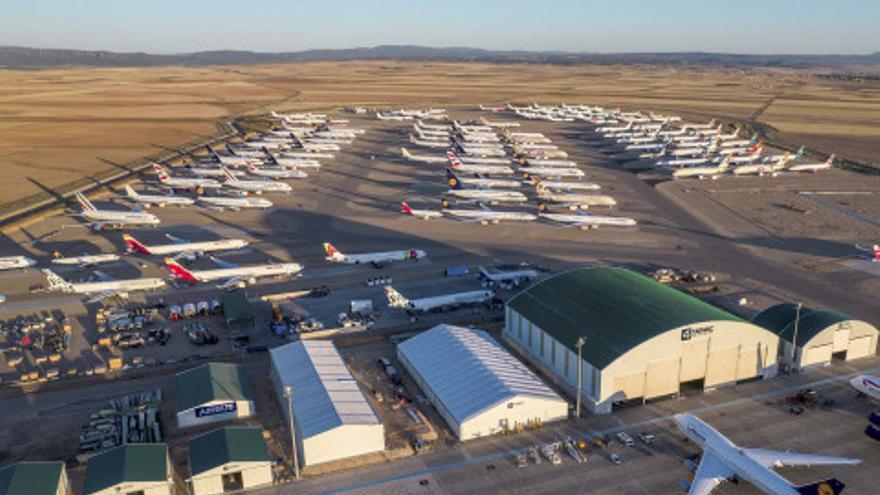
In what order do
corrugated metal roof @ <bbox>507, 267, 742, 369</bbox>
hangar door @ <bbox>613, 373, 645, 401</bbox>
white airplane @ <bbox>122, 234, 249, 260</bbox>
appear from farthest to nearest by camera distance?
white airplane @ <bbox>122, 234, 249, 260</bbox> → corrugated metal roof @ <bbox>507, 267, 742, 369</bbox> → hangar door @ <bbox>613, 373, 645, 401</bbox>

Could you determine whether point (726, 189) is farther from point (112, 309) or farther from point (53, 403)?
point (53, 403)

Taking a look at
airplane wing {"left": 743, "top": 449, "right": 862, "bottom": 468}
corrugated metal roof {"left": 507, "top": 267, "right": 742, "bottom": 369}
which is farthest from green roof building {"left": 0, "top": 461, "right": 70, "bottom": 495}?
airplane wing {"left": 743, "top": 449, "right": 862, "bottom": 468}

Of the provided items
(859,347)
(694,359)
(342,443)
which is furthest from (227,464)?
(859,347)

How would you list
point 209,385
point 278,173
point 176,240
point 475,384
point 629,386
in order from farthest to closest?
point 278,173, point 176,240, point 209,385, point 629,386, point 475,384

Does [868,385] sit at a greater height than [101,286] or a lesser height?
lesser

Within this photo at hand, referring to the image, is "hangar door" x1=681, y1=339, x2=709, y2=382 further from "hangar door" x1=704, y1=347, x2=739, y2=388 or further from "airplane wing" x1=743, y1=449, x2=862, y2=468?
"airplane wing" x1=743, y1=449, x2=862, y2=468

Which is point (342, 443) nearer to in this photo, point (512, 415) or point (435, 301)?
point (512, 415)

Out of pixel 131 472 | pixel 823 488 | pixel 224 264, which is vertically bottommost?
pixel 131 472

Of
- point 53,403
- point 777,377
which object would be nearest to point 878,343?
point 777,377
